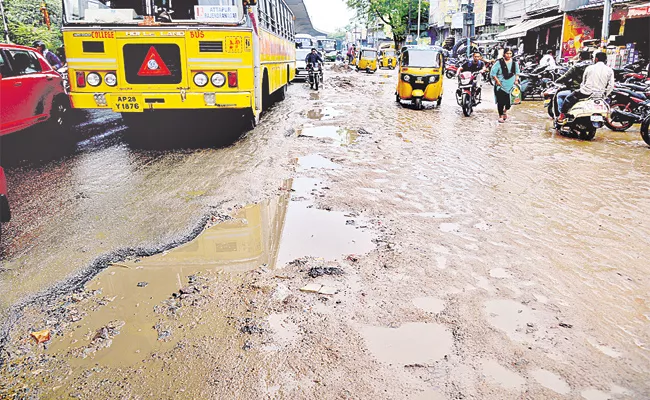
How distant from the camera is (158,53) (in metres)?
7.89

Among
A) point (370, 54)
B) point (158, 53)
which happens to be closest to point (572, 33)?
point (370, 54)

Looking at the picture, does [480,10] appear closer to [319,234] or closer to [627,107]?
[627,107]

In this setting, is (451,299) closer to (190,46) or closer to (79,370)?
(79,370)

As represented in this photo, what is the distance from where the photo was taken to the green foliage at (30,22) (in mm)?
19812

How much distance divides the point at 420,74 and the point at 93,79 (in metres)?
9.68

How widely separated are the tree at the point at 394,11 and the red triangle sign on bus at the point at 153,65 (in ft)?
193

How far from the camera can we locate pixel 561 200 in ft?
19.1

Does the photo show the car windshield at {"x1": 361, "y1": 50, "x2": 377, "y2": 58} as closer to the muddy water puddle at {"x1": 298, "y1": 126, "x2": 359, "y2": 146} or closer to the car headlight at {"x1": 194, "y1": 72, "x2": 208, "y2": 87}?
the muddy water puddle at {"x1": 298, "y1": 126, "x2": 359, "y2": 146}

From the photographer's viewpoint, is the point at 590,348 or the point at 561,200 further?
the point at 561,200

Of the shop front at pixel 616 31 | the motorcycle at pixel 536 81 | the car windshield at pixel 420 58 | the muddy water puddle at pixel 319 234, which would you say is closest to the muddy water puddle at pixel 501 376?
the muddy water puddle at pixel 319 234

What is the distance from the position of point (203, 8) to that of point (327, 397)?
267 inches

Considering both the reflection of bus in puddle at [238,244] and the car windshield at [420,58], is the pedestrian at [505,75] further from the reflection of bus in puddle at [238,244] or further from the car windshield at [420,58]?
the reflection of bus in puddle at [238,244]

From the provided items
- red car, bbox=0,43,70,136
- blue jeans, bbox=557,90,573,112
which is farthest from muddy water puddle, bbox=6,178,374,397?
blue jeans, bbox=557,90,573,112

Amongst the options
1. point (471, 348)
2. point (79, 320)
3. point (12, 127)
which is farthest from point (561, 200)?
point (12, 127)
